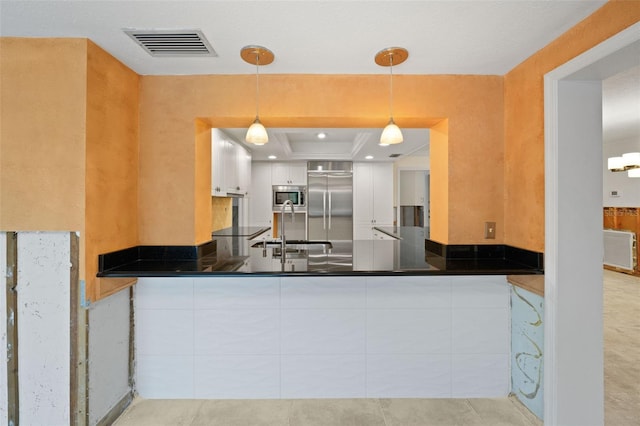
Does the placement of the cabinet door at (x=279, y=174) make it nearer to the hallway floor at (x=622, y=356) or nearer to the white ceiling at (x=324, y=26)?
the white ceiling at (x=324, y=26)

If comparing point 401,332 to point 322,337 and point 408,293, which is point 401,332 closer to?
point 408,293

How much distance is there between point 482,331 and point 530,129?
4.50 ft

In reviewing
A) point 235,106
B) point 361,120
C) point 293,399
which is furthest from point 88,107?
point 293,399

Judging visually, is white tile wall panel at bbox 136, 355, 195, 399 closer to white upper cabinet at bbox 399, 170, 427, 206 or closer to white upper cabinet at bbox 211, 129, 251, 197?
white upper cabinet at bbox 211, 129, 251, 197

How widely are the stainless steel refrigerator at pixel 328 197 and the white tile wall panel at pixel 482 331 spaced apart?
3570 mm

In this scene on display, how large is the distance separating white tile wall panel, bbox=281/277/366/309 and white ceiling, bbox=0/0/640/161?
1433 mm

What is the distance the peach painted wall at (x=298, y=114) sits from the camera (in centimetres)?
210

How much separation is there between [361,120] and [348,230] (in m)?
3.67

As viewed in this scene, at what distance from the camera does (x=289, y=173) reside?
558 cm

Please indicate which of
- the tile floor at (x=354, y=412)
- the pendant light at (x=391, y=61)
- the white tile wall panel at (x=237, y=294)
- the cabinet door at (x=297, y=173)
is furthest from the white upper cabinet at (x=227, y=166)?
the tile floor at (x=354, y=412)

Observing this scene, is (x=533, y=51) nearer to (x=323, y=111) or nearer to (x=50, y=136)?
(x=323, y=111)

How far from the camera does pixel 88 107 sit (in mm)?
1654

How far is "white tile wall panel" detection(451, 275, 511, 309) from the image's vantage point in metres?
2.12

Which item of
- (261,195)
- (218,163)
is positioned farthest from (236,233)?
(261,195)
